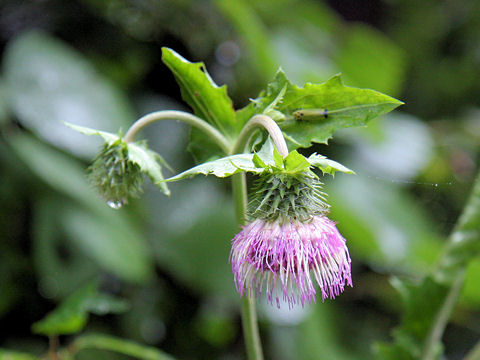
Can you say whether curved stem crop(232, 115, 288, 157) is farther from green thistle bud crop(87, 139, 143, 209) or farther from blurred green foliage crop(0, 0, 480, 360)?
blurred green foliage crop(0, 0, 480, 360)

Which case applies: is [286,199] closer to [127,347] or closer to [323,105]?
[323,105]

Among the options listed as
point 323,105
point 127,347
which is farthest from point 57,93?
point 323,105

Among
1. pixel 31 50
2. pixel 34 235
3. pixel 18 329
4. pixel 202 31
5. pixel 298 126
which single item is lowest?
pixel 298 126

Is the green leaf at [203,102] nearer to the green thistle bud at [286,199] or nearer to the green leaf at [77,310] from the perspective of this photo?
the green thistle bud at [286,199]

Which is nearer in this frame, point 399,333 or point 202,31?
point 399,333

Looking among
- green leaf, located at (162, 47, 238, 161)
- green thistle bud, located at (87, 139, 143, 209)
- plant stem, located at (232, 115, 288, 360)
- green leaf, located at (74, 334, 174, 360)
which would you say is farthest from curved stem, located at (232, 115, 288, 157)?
green leaf, located at (74, 334, 174, 360)

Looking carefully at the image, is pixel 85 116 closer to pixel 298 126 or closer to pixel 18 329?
pixel 18 329

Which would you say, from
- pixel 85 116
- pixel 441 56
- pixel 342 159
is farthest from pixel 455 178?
pixel 85 116
